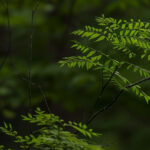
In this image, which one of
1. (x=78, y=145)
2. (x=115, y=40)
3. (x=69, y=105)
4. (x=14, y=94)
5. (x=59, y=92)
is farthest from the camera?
(x=14, y=94)

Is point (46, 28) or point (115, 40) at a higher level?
point (115, 40)

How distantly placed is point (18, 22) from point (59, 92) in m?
1.11

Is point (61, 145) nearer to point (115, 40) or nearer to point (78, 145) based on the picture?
point (78, 145)

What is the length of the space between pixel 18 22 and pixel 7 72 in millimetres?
626

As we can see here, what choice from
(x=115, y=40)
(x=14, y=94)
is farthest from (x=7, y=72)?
(x=115, y=40)

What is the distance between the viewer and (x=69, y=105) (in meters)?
3.92

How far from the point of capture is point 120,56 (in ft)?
4.54

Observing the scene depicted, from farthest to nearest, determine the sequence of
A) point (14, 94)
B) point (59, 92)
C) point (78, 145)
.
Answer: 1. point (14, 94)
2. point (59, 92)
3. point (78, 145)

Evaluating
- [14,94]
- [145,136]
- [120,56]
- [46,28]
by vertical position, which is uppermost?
[120,56]

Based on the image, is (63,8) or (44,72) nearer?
(44,72)

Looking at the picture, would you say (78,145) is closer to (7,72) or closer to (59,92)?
(59,92)

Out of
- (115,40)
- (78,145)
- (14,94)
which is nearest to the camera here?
(78,145)

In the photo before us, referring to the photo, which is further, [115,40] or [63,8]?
[63,8]

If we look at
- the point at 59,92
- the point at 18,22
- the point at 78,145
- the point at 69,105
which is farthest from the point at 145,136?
the point at 78,145
